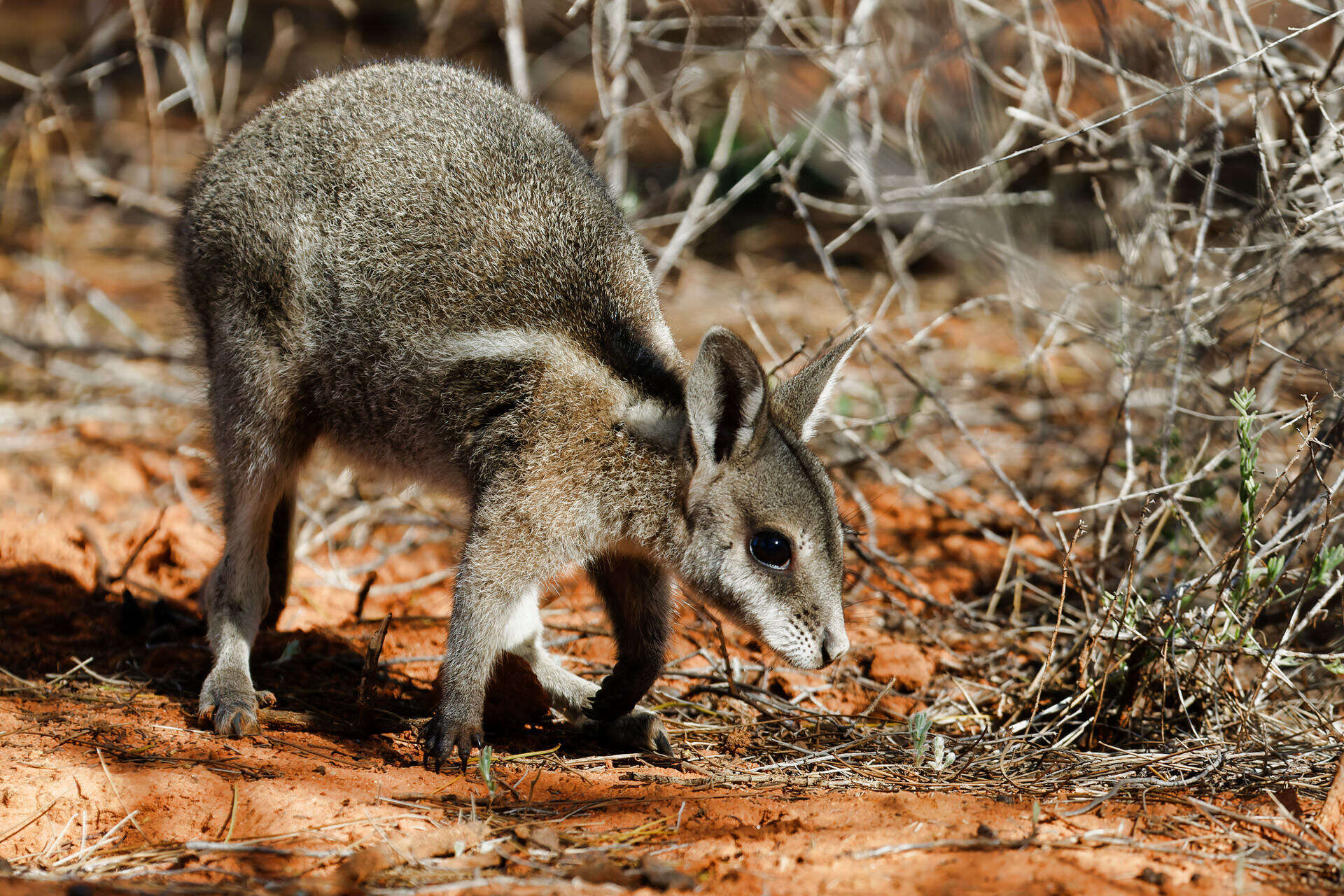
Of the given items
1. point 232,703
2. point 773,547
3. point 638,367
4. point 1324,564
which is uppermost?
point 638,367

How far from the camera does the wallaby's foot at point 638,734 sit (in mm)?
4242

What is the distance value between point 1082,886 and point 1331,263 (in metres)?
3.82

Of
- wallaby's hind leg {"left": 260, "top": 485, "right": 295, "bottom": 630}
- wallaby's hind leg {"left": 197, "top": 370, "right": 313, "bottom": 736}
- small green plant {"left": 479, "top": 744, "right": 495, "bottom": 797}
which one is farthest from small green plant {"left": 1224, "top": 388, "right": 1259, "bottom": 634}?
wallaby's hind leg {"left": 260, "top": 485, "right": 295, "bottom": 630}

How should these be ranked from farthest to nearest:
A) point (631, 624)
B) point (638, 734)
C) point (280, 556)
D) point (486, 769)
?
1. point (280, 556)
2. point (631, 624)
3. point (638, 734)
4. point (486, 769)

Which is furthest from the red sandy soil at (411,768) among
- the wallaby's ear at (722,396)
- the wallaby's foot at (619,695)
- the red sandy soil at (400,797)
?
the wallaby's ear at (722,396)

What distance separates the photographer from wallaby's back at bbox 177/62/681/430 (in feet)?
13.9

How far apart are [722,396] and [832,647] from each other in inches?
35.4

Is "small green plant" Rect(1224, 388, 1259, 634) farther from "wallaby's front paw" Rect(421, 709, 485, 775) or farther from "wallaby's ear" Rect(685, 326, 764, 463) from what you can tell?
"wallaby's front paw" Rect(421, 709, 485, 775)

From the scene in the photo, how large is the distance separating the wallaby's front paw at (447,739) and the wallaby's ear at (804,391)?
145 centimetres

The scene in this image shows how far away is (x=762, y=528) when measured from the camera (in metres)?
4.00

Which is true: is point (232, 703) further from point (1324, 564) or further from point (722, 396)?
Result: point (1324, 564)

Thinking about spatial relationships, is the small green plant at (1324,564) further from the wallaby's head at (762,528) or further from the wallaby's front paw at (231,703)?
the wallaby's front paw at (231,703)

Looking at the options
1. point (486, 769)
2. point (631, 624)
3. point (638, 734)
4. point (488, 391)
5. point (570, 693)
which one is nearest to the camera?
point (486, 769)

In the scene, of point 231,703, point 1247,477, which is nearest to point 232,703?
point 231,703
